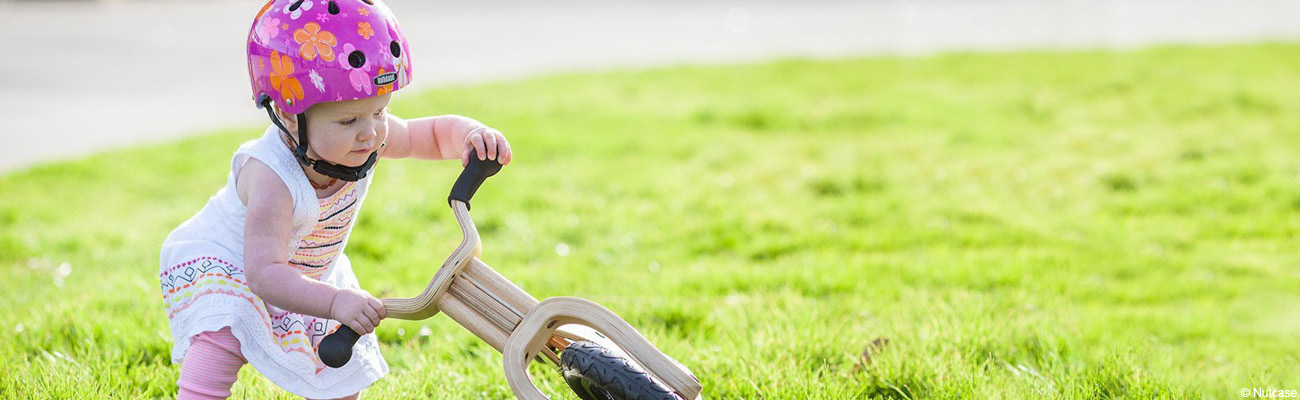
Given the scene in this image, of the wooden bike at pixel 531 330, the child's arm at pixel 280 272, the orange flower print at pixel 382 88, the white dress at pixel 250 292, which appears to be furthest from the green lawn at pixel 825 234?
the orange flower print at pixel 382 88

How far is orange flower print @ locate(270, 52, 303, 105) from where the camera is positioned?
267 centimetres

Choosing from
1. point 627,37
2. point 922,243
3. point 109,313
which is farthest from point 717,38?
point 109,313

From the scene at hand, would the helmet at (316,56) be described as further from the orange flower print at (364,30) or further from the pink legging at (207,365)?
the pink legging at (207,365)

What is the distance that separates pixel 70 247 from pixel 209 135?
284 cm

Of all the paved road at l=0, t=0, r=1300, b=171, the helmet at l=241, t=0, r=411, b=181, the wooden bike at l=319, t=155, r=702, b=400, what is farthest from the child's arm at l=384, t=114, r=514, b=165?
the paved road at l=0, t=0, r=1300, b=171

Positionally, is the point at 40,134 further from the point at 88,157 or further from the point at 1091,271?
the point at 1091,271

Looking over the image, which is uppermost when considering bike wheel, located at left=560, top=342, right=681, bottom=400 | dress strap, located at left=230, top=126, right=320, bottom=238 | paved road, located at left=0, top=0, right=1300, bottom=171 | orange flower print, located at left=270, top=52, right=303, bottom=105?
orange flower print, located at left=270, top=52, right=303, bottom=105

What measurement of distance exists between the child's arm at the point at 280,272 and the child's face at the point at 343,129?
0.42 ft

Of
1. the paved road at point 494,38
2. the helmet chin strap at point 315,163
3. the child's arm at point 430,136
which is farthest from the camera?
the paved road at point 494,38

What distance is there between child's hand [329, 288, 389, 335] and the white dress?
1.05 feet

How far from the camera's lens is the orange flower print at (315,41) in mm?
2658

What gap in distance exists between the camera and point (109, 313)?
409cm

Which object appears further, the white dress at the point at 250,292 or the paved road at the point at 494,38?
the paved road at the point at 494,38

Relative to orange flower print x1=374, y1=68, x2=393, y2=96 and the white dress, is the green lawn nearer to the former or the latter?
the white dress
